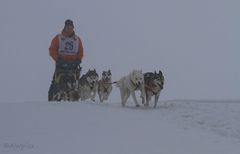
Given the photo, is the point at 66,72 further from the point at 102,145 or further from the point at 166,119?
the point at 102,145

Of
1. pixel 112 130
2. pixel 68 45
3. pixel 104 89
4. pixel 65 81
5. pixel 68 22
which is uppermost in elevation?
pixel 68 22

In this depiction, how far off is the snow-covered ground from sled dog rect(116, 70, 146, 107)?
1.68 meters

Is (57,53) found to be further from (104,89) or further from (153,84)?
(104,89)

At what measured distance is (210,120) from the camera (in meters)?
9.59

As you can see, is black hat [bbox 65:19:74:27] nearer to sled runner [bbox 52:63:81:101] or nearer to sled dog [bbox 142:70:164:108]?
sled runner [bbox 52:63:81:101]

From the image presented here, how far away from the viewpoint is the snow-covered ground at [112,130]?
7062mm

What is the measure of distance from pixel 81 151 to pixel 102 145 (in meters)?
0.41

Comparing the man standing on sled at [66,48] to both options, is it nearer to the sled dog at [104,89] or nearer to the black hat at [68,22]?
the black hat at [68,22]

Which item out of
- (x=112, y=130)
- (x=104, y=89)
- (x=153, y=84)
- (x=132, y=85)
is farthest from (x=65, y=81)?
(x=112, y=130)

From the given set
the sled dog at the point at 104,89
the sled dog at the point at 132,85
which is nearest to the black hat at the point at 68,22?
the sled dog at the point at 132,85

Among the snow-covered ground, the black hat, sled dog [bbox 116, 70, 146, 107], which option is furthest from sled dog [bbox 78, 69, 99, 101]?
the snow-covered ground

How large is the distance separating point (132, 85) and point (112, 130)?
435cm

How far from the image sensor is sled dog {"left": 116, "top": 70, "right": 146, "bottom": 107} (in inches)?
482

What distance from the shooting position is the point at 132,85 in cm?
1241
